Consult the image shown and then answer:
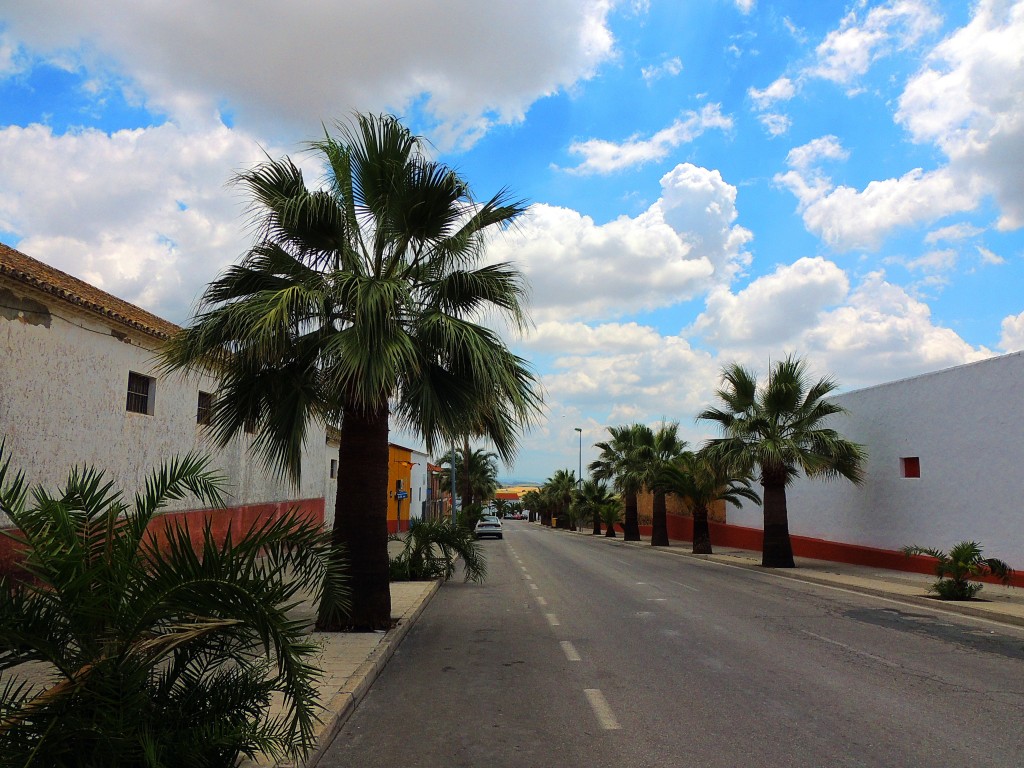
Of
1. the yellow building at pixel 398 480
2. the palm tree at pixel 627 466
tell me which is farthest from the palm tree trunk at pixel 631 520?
the yellow building at pixel 398 480

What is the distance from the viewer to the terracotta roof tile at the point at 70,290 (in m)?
10.7

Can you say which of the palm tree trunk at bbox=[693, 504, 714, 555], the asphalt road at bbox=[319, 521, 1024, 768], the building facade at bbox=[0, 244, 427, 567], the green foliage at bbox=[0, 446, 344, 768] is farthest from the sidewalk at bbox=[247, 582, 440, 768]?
the palm tree trunk at bbox=[693, 504, 714, 555]

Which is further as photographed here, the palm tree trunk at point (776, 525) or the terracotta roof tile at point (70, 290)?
the palm tree trunk at point (776, 525)

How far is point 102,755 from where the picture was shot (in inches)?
149

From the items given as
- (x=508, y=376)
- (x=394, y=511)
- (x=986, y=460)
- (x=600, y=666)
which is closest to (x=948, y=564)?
(x=986, y=460)

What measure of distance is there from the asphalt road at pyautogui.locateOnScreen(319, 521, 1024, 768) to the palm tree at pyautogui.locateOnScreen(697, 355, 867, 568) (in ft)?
26.8

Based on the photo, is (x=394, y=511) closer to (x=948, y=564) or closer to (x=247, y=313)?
(x=948, y=564)

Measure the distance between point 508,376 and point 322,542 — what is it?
470cm

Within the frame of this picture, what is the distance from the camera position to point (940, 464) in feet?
Result: 66.4

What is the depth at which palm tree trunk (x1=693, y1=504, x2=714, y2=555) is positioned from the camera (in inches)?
1271

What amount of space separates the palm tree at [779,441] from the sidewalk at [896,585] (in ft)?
5.34

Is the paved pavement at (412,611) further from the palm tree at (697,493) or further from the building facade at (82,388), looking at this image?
the palm tree at (697,493)

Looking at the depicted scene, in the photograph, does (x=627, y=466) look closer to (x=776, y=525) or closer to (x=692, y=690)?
(x=776, y=525)

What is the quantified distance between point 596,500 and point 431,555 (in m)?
43.2
